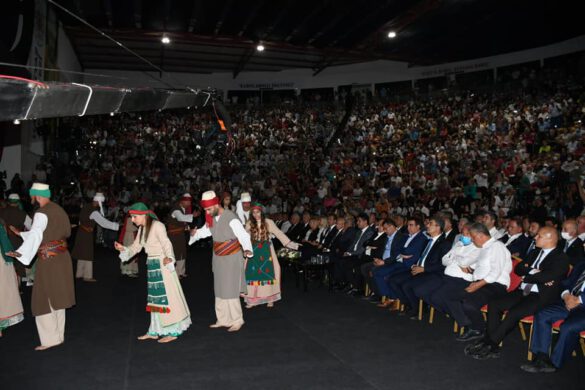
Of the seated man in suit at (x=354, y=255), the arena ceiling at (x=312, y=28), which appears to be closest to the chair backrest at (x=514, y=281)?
the seated man in suit at (x=354, y=255)

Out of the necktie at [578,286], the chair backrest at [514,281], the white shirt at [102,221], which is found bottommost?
the chair backrest at [514,281]

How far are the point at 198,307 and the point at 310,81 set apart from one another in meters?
21.2

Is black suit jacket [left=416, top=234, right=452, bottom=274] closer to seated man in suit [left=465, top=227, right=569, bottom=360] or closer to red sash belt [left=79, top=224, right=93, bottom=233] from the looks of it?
seated man in suit [left=465, top=227, right=569, bottom=360]

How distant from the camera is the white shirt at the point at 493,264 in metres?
5.16

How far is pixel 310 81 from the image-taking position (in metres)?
26.8

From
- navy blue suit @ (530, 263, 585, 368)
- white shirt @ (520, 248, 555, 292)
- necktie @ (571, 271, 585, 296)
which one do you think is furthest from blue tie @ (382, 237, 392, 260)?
necktie @ (571, 271, 585, 296)

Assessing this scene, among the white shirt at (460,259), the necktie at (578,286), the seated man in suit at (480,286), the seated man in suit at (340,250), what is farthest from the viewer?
the seated man in suit at (340,250)

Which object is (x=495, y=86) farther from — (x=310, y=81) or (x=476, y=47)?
(x=310, y=81)

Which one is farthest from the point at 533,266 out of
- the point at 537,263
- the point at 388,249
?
the point at 388,249

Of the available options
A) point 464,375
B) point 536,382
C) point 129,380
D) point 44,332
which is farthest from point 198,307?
point 536,382

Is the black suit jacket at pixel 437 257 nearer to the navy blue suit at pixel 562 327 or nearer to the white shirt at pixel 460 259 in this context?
the white shirt at pixel 460 259

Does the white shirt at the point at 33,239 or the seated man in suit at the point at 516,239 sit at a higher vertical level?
the white shirt at the point at 33,239

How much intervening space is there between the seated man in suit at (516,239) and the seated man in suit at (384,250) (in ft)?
4.63

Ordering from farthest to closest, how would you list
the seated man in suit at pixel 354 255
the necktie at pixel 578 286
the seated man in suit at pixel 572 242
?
the seated man in suit at pixel 354 255 < the seated man in suit at pixel 572 242 < the necktie at pixel 578 286
